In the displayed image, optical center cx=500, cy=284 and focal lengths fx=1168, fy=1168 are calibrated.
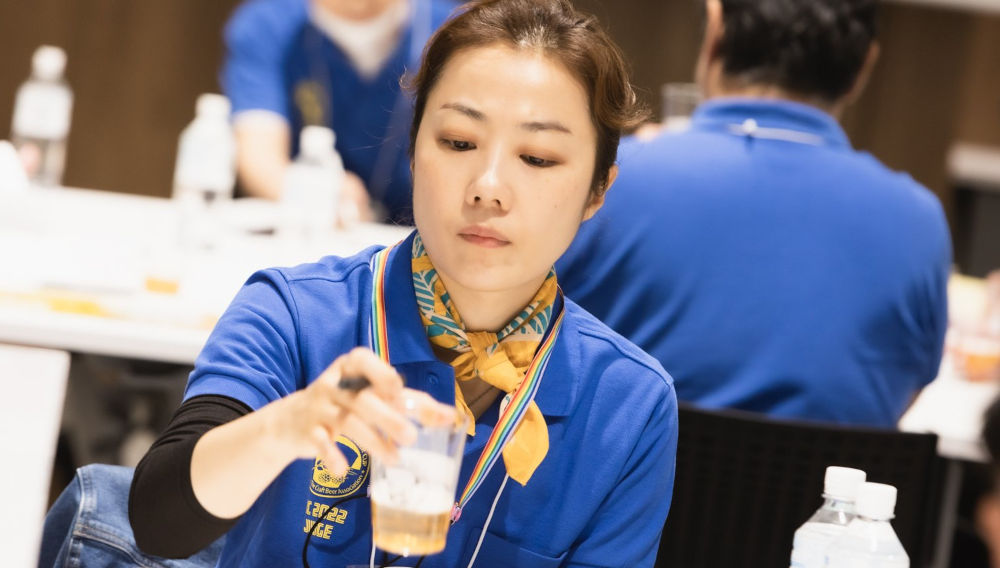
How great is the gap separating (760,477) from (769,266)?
0.41 metres

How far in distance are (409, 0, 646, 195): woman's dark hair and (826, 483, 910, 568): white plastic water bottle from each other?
0.48 metres

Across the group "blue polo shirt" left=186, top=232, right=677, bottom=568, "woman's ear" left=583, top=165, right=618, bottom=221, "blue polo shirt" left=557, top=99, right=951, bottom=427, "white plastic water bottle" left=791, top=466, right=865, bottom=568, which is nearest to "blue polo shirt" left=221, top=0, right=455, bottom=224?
"blue polo shirt" left=557, top=99, right=951, bottom=427

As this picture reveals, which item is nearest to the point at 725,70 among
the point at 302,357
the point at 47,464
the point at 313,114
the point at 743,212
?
the point at 743,212

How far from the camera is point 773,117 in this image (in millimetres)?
2096

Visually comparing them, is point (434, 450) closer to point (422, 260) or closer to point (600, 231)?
point (422, 260)

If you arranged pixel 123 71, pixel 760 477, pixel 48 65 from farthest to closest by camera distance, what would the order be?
pixel 123 71 < pixel 48 65 < pixel 760 477

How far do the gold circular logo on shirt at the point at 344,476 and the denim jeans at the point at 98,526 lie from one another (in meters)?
0.21

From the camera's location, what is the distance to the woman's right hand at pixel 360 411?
94 centimetres

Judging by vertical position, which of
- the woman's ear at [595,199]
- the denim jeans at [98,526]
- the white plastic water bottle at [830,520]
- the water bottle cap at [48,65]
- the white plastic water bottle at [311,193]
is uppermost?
the water bottle cap at [48,65]

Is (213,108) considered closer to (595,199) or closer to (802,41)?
(802,41)

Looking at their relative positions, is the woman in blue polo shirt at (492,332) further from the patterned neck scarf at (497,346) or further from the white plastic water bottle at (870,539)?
the white plastic water bottle at (870,539)

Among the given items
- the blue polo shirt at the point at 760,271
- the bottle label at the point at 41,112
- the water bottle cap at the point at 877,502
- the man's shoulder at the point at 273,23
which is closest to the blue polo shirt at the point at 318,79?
the man's shoulder at the point at 273,23

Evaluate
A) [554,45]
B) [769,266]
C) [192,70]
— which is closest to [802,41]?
[769,266]

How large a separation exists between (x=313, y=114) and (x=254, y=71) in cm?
23
